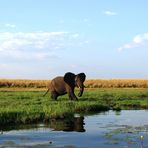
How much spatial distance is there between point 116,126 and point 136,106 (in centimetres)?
1088

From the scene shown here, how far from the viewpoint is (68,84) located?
31422mm

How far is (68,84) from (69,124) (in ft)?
42.3

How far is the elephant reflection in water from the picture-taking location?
1705cm

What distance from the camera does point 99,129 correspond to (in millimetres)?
16922

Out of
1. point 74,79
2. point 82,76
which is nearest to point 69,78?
point 74,79

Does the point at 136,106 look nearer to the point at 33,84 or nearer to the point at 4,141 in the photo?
the point at 4,141

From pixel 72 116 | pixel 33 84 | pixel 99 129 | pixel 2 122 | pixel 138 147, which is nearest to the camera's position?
pixel 138 147

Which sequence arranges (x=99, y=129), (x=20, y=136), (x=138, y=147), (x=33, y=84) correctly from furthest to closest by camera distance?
(x=33, y=84) < (x=99, y=129) < (x=20, y=136) < (x=138, y=147)

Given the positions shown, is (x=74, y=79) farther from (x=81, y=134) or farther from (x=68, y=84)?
(x=81, y=134)

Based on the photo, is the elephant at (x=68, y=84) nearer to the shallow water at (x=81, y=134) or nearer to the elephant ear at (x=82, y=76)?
the elephant ear at (x=82, y=76)

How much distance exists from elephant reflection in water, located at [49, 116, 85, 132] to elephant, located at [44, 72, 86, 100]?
9.62m

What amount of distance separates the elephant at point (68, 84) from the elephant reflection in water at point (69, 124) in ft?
31.6

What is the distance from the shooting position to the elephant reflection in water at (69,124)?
1705 centimetres

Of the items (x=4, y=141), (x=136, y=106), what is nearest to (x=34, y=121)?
(x=4, y=141)
